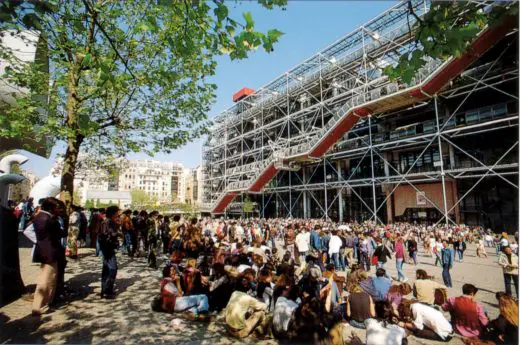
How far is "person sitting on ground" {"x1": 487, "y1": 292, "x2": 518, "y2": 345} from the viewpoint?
Result: 3.58 m

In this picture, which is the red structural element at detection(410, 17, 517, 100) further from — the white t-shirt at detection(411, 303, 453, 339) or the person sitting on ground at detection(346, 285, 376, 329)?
the person sitting on ground at detection(346, 285, 376, 329)

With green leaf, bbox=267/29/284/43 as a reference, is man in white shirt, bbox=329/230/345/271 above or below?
below

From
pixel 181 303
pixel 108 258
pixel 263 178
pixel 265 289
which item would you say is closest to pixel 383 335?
pixel 265 289

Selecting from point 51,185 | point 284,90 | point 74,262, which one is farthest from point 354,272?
point 284,90

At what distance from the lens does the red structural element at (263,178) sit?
77.5 ft

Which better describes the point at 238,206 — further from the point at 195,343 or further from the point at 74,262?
the point at 195,343

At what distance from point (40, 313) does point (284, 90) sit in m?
26.4

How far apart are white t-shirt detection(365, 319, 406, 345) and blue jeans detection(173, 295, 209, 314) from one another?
8.95 ft

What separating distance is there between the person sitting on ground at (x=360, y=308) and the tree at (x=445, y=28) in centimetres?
336

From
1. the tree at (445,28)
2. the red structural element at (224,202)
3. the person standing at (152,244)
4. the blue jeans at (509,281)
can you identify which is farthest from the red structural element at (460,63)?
the red structural element at (224,202)

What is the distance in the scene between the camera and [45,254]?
4.21m

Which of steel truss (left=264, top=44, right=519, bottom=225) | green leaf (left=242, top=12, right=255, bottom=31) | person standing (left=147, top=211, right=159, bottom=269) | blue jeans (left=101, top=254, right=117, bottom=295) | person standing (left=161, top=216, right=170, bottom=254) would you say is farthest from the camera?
steel truss (left=264, top=44, right=519, bottom=225)

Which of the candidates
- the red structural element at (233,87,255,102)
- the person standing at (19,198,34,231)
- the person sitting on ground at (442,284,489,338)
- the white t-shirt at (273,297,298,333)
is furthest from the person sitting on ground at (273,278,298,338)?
the red structural element at (233,87,255,102)

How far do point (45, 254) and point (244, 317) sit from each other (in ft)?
10.5
